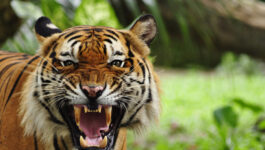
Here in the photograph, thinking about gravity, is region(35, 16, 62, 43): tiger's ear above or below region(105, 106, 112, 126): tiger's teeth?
above

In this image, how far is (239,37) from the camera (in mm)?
4855

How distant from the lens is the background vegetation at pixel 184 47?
2691mm

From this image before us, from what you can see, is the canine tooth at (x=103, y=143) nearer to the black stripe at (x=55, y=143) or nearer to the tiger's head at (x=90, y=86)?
the tiger's head at (x=90, y=86)

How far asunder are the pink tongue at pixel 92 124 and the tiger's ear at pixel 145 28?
0.46 metres

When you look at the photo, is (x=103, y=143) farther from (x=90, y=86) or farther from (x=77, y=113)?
(x=90, y=86)

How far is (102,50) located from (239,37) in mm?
3264

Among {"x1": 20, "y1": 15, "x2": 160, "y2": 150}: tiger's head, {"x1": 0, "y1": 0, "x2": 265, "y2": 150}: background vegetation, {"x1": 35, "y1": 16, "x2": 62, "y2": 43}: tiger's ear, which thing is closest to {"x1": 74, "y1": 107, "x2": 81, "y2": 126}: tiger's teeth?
{"x1": 20, "y1": 15, "x2": 160, "y2": 150}: tiger's head

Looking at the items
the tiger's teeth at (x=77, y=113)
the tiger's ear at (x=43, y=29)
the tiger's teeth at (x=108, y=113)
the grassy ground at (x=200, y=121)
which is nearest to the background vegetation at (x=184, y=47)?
the grassy ground at (x=200, y=121)

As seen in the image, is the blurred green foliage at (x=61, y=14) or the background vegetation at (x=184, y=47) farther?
the background vegetation at (x=184, y=47)

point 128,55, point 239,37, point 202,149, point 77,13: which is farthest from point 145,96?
point 239,37

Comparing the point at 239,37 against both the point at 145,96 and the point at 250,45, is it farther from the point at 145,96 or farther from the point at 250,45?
the point at 145,96

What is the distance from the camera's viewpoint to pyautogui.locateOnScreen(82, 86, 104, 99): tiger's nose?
1794mm

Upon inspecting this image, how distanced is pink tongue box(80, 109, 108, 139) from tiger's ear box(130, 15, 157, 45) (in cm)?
46

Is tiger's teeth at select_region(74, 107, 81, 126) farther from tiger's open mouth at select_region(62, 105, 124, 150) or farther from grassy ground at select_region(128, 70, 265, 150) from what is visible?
grassy ground at select_region(128, 70, 265, 150)
